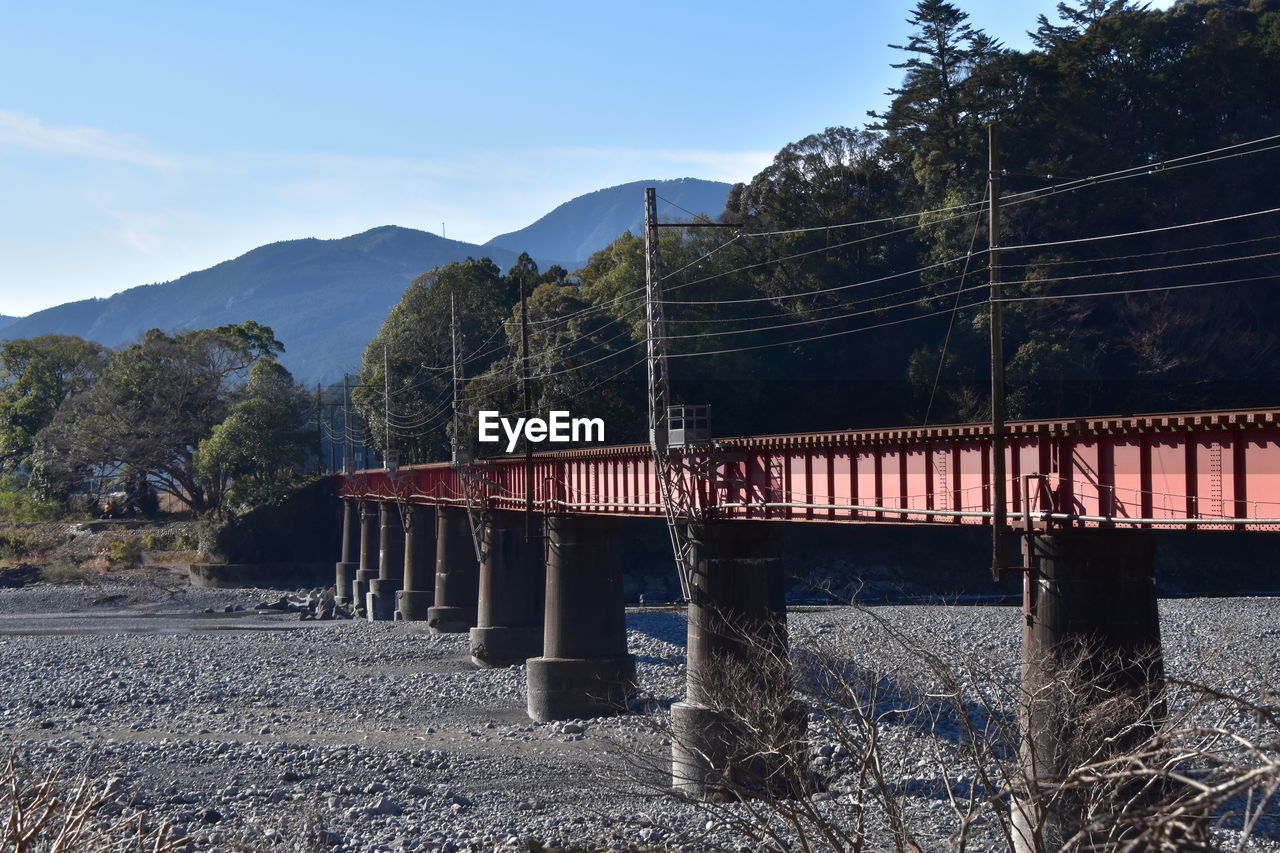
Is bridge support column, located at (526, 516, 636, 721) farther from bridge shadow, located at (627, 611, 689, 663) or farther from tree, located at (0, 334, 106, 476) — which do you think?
tree, located at (0, 334, 106, 476)

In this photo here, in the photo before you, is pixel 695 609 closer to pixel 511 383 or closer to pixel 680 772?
pixel 680 772

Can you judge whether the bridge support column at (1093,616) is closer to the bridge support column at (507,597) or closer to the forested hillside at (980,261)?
the bridge support column at (507,597)

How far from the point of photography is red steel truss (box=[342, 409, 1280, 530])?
48.4ft

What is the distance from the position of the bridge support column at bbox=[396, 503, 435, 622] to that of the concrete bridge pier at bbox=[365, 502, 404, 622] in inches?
75.9

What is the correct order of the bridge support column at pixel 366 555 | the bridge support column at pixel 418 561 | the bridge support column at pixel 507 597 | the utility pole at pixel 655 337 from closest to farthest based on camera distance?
1. the utility pole at pixel 655 337
2. the bridge support column at pixel 507 597
3. the bridge support column at pixel 418 561
4. the bridge support column at pixel 366 555

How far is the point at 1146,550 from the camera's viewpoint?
17.6m

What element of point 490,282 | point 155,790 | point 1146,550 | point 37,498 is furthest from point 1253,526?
point 37,498

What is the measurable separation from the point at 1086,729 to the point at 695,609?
957 centimetres

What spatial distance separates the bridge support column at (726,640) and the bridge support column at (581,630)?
724 centimetres

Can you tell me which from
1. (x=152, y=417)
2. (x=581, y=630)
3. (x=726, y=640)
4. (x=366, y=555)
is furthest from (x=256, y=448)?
(x=726, y=640)

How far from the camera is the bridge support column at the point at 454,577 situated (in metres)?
50.2

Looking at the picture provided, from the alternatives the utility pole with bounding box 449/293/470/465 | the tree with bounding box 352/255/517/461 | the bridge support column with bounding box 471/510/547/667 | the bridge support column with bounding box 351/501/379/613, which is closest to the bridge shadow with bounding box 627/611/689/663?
the bridge support column with bounding box 471/510/547/667

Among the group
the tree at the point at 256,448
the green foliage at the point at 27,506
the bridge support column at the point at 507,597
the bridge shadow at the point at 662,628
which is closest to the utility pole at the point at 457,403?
the bridge support column at the point at 507,597

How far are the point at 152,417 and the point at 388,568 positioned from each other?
35.8 metres
